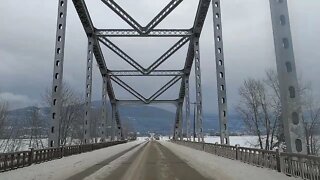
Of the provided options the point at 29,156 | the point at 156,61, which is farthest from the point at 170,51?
the point at 29,156

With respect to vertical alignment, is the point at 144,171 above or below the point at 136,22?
below

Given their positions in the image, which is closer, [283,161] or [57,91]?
[283,161]

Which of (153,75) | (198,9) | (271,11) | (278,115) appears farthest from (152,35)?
(271,11)

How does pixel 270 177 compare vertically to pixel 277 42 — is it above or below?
below

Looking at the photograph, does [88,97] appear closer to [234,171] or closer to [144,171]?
[144,171]

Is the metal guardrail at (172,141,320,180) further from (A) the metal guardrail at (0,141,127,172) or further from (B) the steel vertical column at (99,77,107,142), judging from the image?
(B) the steel vertical column at (99,77,107,142)

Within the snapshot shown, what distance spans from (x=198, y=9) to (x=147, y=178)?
1455 inches

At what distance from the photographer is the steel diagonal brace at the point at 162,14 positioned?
43.6m

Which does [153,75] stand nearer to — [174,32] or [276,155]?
[174,32]

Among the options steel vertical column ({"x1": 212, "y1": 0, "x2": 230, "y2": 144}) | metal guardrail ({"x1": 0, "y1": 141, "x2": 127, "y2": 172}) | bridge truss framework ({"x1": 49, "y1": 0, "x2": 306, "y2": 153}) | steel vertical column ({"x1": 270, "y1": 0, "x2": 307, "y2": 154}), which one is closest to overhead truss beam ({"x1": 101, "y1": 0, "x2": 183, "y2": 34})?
bridge truss framework ({"x1": 49, "y1": 0, "x2": 306, "y2": 153})

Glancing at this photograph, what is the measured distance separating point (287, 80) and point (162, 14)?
107 ft

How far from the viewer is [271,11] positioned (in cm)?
1551

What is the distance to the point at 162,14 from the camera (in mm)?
45438

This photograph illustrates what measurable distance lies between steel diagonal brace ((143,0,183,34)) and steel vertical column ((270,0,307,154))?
2914 centimetres
